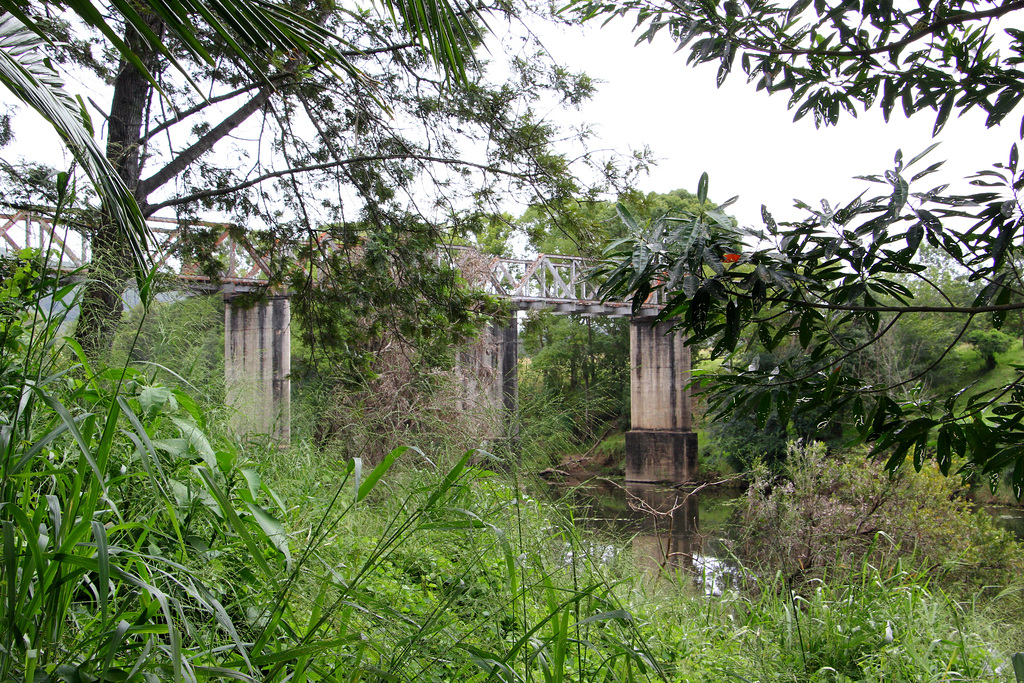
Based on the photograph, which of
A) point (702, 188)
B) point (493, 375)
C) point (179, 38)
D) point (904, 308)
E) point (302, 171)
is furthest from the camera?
point (493, 375)

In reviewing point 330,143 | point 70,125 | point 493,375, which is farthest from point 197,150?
point 493,375

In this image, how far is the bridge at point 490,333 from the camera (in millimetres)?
3912

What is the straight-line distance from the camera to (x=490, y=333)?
12047 mm

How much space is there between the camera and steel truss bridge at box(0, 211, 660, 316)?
308 cm

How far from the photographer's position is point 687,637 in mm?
2549

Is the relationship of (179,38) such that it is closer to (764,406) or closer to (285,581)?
(285,581)

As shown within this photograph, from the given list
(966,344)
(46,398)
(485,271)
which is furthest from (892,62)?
(966,344)

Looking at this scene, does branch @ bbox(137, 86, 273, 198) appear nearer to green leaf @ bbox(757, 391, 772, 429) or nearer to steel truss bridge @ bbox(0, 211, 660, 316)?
steel truss bridge @ bbox(0, 211, 660, 316)

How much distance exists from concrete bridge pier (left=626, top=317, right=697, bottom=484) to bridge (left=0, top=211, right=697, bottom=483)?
31mm

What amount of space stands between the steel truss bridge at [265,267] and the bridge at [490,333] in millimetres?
15

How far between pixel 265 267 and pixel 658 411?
1863 centimetres

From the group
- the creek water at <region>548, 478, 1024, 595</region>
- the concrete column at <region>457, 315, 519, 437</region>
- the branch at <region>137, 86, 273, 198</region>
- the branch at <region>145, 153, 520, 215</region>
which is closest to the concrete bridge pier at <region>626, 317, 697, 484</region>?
the creek water at <region>548, 478, 1024, 595</region>

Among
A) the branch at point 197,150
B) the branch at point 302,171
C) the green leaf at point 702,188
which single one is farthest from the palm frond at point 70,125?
the branch at point 197,150

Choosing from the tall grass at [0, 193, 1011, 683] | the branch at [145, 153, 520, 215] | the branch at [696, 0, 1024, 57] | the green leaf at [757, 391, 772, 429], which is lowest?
the tall grass at [0, 193, 1011, 683]
